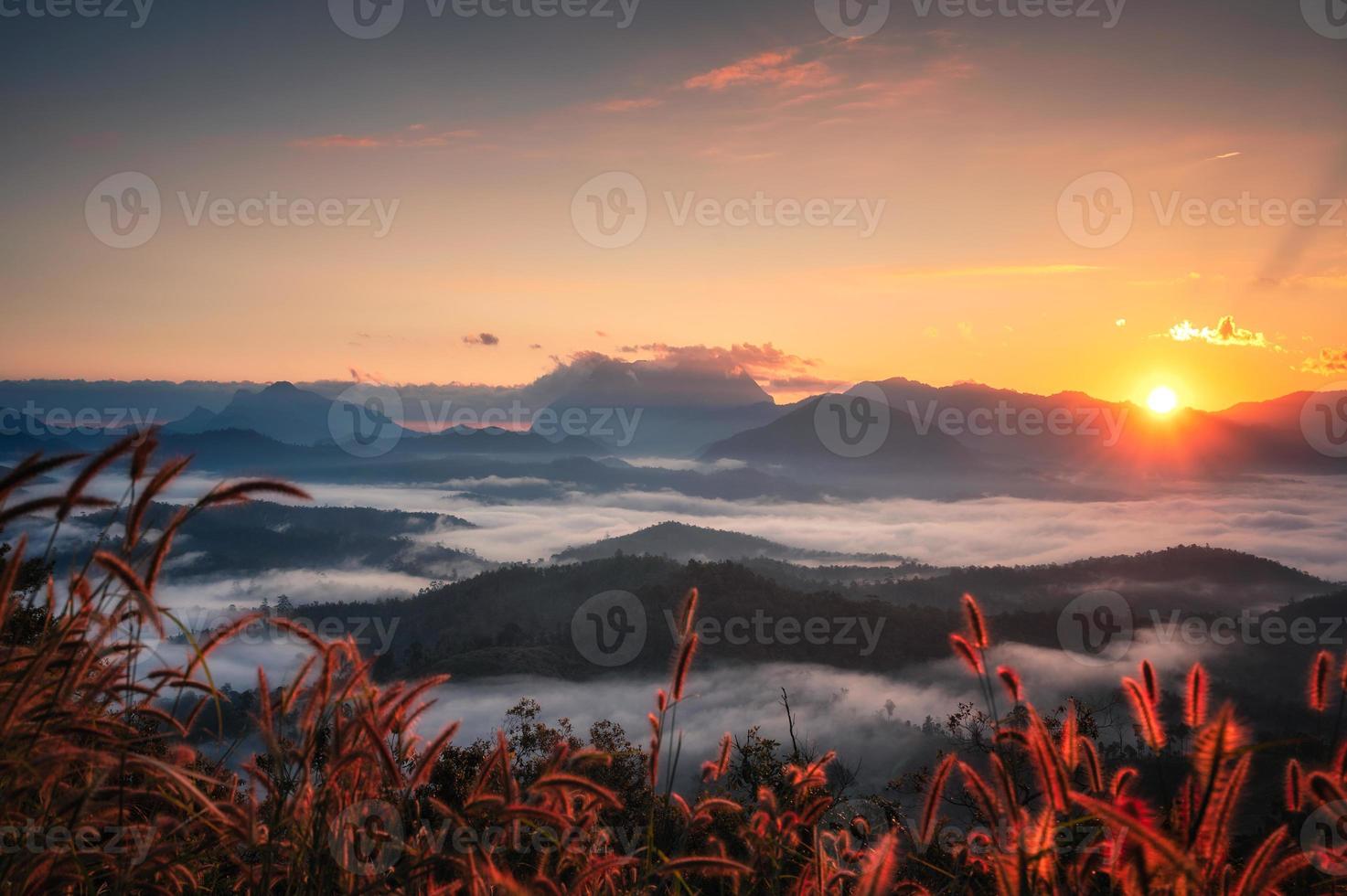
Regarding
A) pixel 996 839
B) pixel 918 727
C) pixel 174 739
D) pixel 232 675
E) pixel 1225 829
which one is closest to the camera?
pixel 1225 829

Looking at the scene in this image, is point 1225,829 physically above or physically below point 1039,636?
above

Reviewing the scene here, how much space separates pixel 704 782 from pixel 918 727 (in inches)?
5395

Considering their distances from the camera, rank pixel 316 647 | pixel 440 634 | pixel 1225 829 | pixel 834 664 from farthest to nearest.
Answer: pixel 440 634
pixel 834 664
pixel 316 647
pixel 1225 829

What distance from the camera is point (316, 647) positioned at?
320 centimetres

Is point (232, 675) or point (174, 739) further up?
point (174, 739)

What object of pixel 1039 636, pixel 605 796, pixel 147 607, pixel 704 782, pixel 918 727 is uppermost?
pixel 147 607

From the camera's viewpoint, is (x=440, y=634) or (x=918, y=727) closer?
(x=918, y=727)

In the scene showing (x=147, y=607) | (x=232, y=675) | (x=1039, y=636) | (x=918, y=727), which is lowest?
(x=232, y=675)

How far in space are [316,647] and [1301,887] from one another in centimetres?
396

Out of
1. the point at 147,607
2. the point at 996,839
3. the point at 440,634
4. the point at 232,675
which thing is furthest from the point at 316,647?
the point at 232,675

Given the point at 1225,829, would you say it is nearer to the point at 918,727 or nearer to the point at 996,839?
the point at 996,839

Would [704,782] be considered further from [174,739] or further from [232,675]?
[232,675]

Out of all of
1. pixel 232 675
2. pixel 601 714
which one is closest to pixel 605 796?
pixel 601 714

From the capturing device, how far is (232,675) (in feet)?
622
